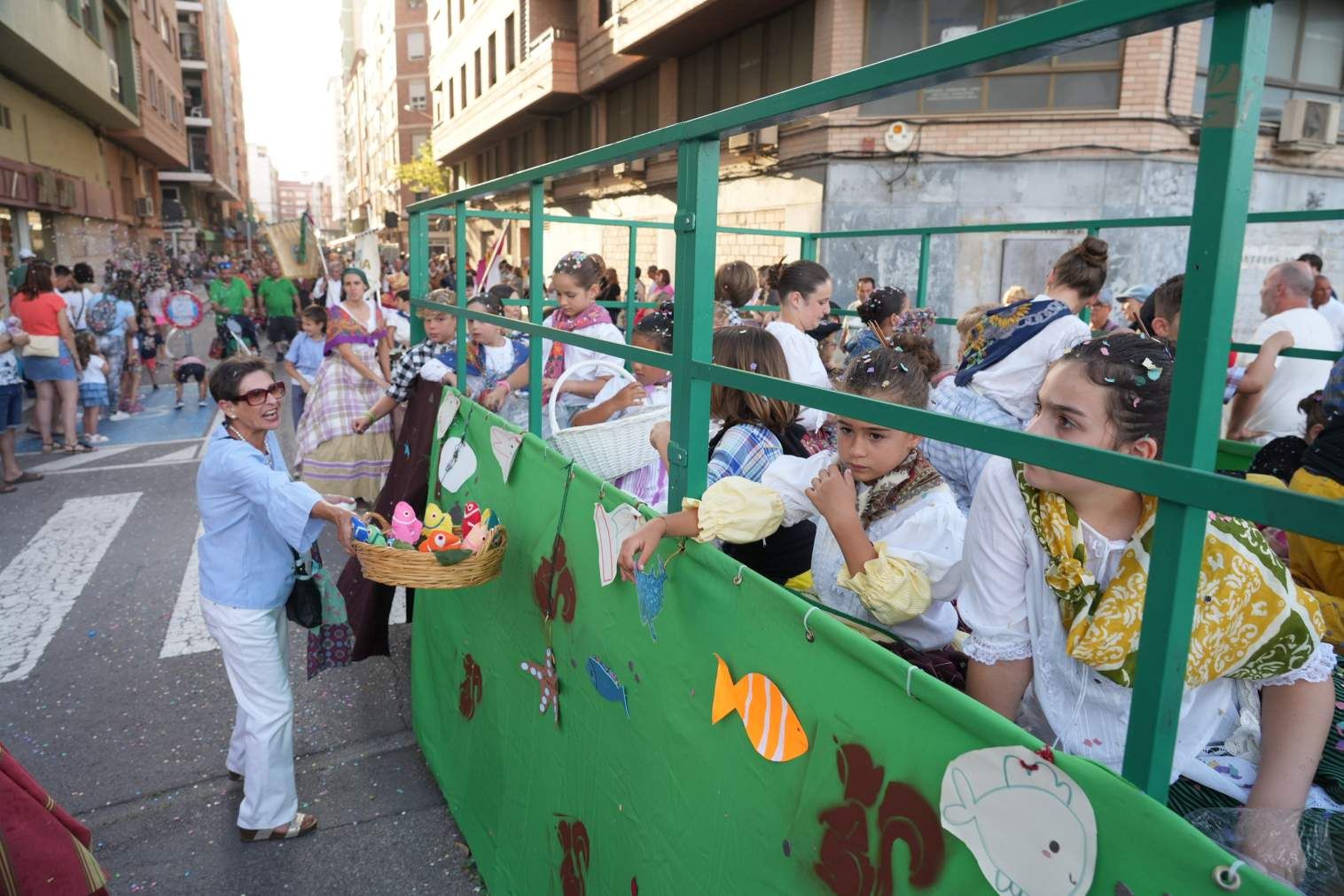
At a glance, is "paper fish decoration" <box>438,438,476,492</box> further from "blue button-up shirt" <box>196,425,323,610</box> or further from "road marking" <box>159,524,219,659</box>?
"road marking" <box>159,524,219,659</box>

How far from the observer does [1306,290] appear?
17.4 feet

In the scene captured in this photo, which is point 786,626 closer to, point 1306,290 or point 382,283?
point 1306,290

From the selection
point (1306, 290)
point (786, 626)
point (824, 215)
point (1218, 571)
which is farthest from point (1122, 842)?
point (824, 215)

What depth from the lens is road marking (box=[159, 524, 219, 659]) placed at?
5.03 metres

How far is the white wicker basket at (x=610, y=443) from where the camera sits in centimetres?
289

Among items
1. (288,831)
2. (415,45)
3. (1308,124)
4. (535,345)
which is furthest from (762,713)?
(415,45)

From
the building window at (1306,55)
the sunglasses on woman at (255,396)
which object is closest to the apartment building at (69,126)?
the sunglasses on woman at (255,396)

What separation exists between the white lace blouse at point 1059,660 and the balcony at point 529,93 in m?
24.0

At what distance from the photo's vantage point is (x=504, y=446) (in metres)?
3.08

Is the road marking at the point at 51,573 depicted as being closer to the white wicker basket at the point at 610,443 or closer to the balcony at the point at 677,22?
the white wicker basket at the point at 610,443

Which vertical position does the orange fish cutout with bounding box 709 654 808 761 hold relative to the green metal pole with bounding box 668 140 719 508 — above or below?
below

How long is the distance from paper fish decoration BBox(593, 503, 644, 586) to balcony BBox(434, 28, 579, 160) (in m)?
23.3

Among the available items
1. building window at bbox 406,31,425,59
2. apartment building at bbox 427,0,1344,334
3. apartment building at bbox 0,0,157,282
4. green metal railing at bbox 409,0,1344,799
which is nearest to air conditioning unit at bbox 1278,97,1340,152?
apartment building at bbox 427,0,1344,334

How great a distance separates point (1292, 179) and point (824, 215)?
7.19 m
